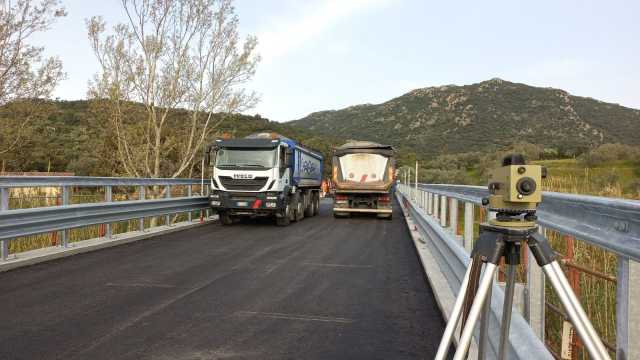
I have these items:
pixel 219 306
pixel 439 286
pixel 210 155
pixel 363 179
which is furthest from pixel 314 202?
pixel 219 306

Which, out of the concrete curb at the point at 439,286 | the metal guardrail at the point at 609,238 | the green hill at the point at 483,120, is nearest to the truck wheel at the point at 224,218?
the concrete curb at the point at 439,286

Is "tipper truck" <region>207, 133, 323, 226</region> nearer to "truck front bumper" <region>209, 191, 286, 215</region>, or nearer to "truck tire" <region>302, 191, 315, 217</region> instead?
"truck front bumper" <region>209, 191, 286, 215</region>

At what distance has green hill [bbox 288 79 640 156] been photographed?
70.2 m

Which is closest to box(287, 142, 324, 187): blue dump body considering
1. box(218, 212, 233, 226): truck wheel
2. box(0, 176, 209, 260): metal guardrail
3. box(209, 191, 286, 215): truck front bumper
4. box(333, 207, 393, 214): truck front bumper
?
box(333, 207, 393, 214): truck front bumper

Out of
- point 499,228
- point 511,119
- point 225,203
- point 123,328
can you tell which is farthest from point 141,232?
point 511,119

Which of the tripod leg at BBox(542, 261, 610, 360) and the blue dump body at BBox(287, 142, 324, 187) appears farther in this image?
the blue dump body at BBox(287, 142, 324, 187)

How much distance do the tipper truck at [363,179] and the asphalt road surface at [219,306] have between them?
9482 millimetres

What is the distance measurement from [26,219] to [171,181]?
19.1 ft

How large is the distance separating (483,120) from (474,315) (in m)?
87.6

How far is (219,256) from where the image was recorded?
870 cm

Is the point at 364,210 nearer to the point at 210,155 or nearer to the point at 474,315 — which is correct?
the point at 210,155

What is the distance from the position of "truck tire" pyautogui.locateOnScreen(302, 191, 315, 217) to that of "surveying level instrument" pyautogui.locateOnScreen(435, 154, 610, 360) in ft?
53.5

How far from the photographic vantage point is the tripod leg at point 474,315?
1851 mm

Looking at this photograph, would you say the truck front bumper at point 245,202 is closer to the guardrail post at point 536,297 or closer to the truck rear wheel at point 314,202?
the truck rear wheel at point 314,202
